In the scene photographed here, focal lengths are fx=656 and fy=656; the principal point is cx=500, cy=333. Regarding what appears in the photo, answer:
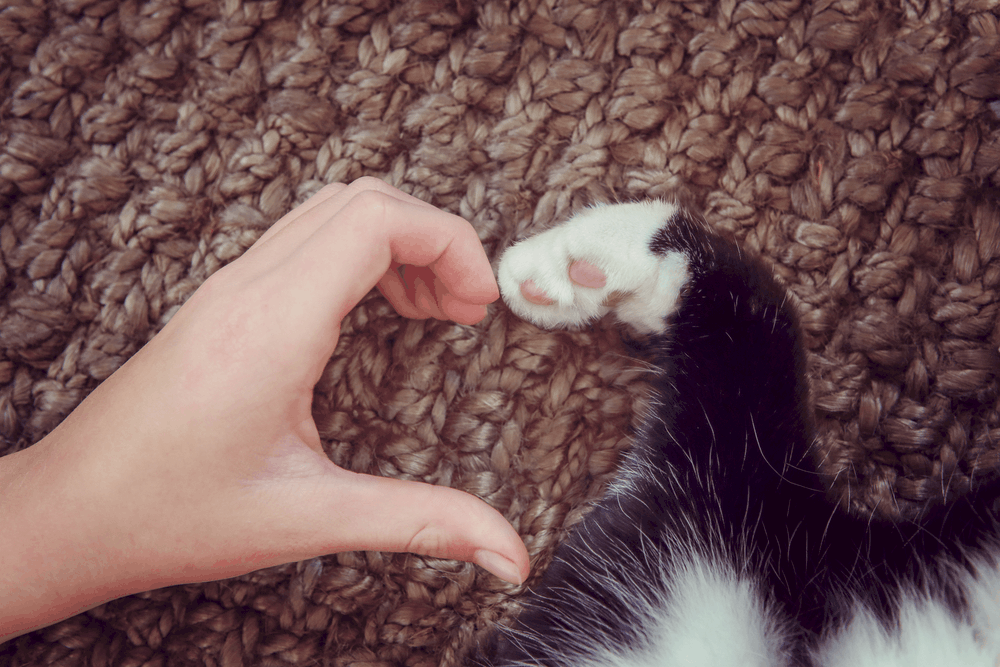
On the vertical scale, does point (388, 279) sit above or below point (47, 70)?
below

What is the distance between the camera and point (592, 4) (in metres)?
0.90

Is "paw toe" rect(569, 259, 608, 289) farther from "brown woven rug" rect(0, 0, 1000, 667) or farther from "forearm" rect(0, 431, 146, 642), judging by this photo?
"forearm" rect(0, 431, 146, 642)

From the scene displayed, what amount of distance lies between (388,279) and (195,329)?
0.26m

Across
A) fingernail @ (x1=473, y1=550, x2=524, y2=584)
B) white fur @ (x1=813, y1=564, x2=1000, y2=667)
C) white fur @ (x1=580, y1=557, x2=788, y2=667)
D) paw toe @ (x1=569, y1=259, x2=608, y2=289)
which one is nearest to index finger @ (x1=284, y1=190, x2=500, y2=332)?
paw toe @ (x1=569, y1=259, x2=608, y2=289)

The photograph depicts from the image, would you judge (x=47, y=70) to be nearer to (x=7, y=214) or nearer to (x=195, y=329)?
(x=7, y=214)

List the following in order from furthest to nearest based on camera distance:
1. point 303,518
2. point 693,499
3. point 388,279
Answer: point 388,279, point 693,499, point 303,518

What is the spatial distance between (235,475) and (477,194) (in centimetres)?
47

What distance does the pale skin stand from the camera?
0.62 metres

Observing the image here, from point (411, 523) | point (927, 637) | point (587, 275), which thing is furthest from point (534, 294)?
point (927, 637)

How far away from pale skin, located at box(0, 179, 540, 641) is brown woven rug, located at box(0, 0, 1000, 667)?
211 millimetres

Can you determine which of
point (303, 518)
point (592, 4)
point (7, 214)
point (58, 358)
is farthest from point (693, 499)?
point (7, 214)

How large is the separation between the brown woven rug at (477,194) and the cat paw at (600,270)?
0.22ft

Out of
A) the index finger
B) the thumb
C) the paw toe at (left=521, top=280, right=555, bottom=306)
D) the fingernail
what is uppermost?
the index finger

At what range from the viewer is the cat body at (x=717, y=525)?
0.67 meters
